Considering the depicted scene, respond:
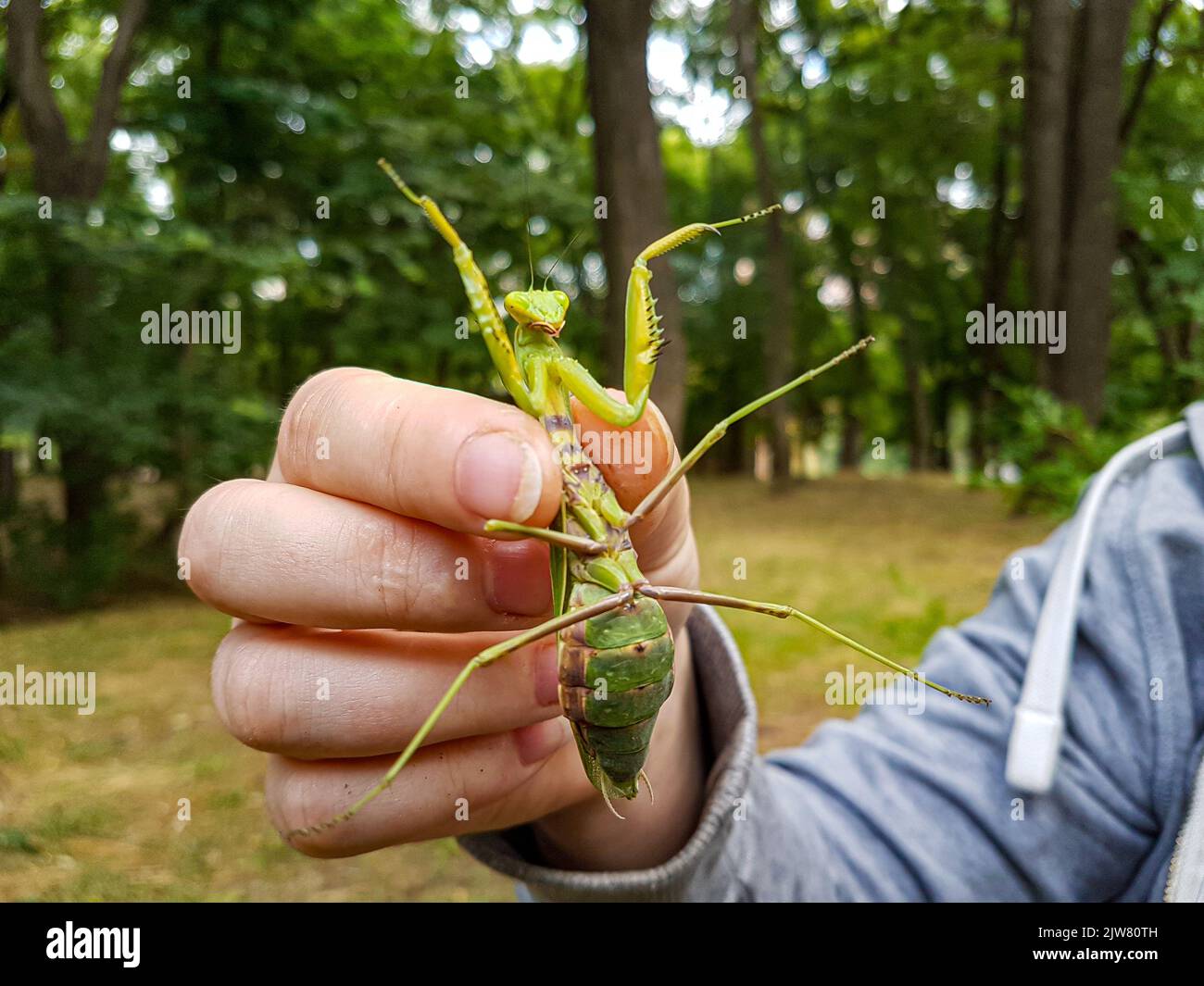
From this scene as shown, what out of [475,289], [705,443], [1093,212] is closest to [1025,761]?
[705,443]

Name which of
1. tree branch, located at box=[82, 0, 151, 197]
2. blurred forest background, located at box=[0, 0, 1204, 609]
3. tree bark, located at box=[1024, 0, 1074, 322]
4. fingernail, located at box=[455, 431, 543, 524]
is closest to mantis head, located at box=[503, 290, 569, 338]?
fingernail, located at box=[455, 431, 543, 524]

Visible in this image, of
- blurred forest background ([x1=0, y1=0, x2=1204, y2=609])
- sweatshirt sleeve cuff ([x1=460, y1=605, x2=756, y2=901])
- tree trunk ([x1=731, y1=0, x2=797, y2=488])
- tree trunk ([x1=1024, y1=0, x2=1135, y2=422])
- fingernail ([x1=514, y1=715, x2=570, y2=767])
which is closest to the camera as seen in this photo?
fingernail ([x1=514, y1=715, x2=570, y2=767])

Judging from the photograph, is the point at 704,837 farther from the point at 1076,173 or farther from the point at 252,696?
the point at 1076,173

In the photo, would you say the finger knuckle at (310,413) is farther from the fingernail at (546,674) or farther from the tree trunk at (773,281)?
the tree trunk at (773,281)

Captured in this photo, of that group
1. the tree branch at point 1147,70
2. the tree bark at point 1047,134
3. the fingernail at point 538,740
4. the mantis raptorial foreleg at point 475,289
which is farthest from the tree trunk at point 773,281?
the mantis raptorial foreleg at point 475,289

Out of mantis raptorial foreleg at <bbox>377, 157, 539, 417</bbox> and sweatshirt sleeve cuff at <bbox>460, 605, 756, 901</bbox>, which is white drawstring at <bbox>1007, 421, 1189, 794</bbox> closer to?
sweatshirt sleeve cuff at <bbox>460, 605, 756, 901</bbox>
